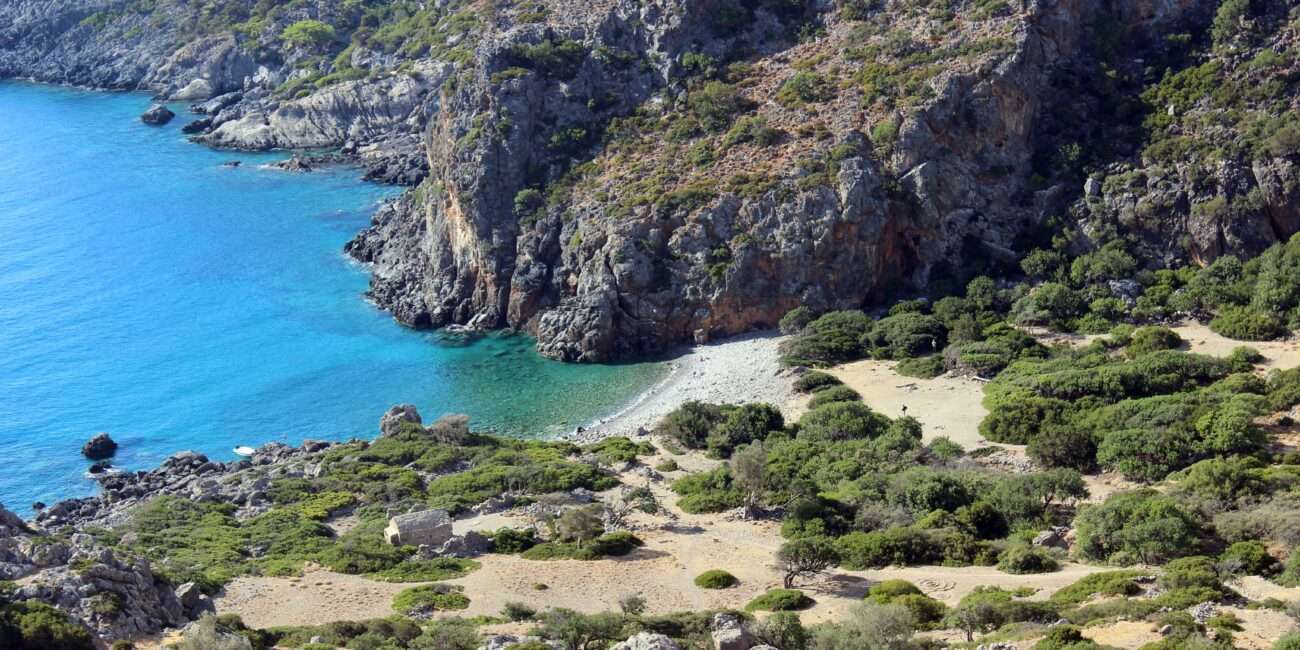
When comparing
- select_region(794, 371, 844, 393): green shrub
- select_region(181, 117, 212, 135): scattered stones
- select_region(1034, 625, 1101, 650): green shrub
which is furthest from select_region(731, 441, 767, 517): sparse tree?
select_region(181, 117, 212, 135): scattered stones

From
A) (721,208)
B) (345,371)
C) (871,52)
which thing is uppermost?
(871,52)

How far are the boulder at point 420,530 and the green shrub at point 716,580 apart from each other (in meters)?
9.76

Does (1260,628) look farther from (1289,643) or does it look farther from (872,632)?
(872,632)

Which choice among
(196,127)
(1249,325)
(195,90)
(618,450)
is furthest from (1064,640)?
(195,90)

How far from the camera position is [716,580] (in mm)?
45344

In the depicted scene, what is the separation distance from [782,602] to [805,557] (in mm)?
2876

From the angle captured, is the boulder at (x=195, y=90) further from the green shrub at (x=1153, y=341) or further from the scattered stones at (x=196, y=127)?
the green shrub at (x=1153, y=341)

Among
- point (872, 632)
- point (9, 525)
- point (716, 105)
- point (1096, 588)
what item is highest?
→ point (716, 105)

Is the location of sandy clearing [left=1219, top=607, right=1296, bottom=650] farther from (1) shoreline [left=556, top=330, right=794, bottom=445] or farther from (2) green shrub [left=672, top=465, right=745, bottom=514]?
(1) shoreline [left=556, top=330, right=794, bottom=445]

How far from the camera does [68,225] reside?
104812mm

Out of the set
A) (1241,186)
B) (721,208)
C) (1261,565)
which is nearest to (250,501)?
(721,208)

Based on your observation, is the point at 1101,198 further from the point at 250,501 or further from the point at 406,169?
the point at 406,169

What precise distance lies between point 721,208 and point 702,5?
16945mm

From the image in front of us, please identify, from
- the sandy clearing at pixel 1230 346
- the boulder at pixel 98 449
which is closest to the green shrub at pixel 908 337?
the sandy clearing at pixel 1230 346
